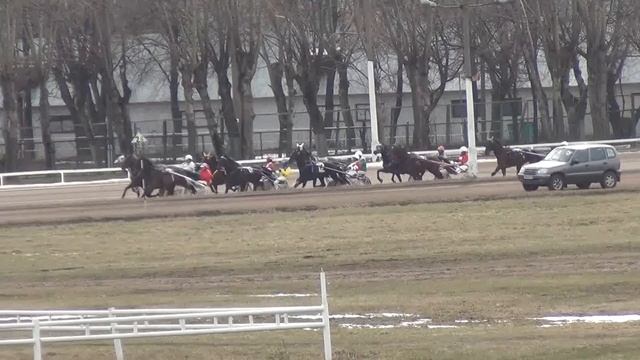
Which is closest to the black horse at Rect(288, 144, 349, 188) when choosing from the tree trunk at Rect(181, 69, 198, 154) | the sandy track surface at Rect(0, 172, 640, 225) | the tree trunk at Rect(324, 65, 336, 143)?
the sandy track surface at Rect(0, 172, 640, 225)

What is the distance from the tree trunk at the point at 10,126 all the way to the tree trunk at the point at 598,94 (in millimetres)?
28651

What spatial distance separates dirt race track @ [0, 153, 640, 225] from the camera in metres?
35.2

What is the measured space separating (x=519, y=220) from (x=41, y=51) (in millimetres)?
40104

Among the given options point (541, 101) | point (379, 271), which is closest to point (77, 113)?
point (541, 101)

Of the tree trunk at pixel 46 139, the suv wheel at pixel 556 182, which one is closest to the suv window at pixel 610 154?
the suv wheel at pixel 556 182

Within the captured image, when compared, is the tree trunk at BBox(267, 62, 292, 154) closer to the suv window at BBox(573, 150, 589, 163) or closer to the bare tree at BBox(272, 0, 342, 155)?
the bare tree at BBox(272, 0, 342, 155)

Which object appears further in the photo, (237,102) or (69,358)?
(237,102)

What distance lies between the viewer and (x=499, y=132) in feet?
229

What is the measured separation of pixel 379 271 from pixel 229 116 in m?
43.8

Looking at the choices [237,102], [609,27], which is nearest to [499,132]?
[609,27]

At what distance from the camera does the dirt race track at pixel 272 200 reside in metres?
35.2

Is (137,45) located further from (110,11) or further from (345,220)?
(345,220)

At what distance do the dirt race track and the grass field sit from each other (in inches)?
54.3

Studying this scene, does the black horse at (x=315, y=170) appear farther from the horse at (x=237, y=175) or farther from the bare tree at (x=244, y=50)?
the bare tree at (x=244, y=50)
